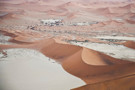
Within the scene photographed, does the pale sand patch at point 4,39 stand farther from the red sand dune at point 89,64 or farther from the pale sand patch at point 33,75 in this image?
the red sand dune at point 89,64

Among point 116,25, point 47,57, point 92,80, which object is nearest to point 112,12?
point 116,25

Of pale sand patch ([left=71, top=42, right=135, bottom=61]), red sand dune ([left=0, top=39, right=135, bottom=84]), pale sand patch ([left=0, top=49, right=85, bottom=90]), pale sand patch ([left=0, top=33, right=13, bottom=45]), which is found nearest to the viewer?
pale sand patch ([left=0, top=49, right=85, bottom=90])

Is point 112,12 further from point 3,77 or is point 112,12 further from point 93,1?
point 3,77

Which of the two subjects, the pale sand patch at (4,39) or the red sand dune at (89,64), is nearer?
the red sand dune at (89,64)

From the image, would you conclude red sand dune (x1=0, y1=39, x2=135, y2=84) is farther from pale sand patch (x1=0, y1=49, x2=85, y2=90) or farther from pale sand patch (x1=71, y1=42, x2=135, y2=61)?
pale sand patch (x1=71, y1=42, x2=135, y2=61)

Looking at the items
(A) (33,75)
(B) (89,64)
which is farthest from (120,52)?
(A) (33,75)

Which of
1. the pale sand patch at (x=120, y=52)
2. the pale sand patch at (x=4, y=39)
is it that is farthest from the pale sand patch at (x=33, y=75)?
the pale sand patch at (x=4, y=39)

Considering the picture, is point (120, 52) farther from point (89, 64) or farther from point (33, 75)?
point (33, 75)

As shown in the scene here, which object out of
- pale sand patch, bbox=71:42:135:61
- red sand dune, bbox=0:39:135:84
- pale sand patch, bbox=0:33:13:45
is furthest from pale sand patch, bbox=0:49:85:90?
pale sand patch, bbox=0:33:13:45
